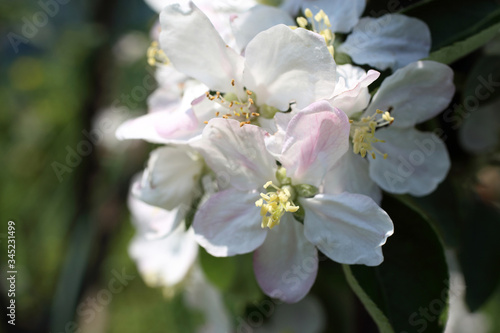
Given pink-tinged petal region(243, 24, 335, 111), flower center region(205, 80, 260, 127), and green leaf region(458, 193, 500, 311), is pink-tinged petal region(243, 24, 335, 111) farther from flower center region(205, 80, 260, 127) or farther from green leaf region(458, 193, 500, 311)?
green leaf region(458, 193, 500, 311)

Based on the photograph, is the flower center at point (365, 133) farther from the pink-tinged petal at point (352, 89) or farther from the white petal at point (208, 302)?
the white petal at point (208, 302)

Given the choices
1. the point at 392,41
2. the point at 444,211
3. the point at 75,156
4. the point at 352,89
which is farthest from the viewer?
the point at 75,156

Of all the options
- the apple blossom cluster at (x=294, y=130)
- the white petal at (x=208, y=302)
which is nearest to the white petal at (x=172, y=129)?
the apple blossom cluster at (x=294, y=130)

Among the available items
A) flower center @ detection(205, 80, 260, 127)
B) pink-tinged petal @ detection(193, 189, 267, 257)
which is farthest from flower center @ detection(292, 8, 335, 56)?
pink-tinged petal @ detection(193, 189, 267, 257)

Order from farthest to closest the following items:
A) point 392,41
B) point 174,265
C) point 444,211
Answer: point 174,265
point 444,211
point 392,41

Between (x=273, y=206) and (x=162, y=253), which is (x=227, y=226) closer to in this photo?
(x=273, y=206)

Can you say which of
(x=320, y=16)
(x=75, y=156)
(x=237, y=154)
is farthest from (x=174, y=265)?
(x=75, y=156)
